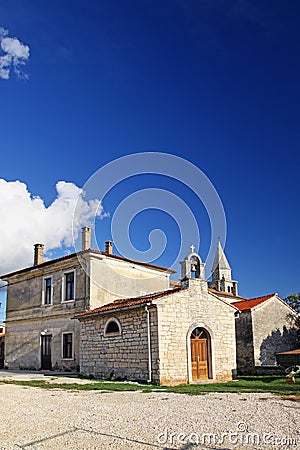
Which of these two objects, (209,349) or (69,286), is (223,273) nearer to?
(69,286)

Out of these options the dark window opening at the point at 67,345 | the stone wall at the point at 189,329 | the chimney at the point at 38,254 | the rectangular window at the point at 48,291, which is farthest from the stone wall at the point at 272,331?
the chimney at the point at 38,254

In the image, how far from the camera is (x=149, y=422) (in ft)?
25.3

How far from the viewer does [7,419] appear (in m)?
8.38

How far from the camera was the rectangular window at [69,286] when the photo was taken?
24.5 metres

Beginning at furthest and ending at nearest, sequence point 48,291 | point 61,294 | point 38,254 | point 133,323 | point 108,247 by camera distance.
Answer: point 38,254
point 108,247
point 48,291
point 61,294
point 133,323

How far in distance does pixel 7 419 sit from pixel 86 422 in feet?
5.60

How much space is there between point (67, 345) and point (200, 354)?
31.1ft

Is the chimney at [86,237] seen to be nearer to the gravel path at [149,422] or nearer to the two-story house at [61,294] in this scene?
Result: the two-story house at [61,294]

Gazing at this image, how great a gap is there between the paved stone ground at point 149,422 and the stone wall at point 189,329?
4228 millimetres

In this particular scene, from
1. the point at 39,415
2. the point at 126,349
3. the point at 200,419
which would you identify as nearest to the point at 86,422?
the point at 39,415

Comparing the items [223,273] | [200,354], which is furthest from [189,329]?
[223,273]

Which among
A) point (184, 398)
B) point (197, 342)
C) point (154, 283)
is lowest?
point (184, 398)

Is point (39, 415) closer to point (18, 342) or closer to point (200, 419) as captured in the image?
point (200, 419)

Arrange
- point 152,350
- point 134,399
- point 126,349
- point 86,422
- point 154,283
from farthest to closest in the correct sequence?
point 154,283
point 126,349
point 152,350
point 134,399
point 86,422
